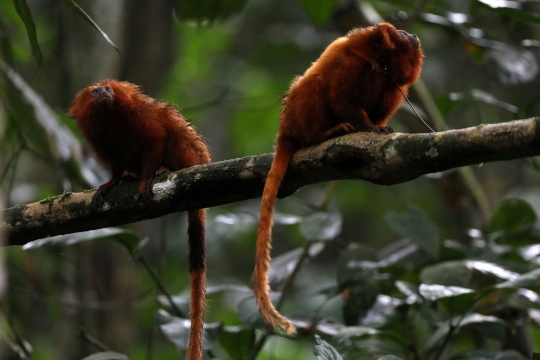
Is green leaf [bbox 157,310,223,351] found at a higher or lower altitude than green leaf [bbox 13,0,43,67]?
Result: lower

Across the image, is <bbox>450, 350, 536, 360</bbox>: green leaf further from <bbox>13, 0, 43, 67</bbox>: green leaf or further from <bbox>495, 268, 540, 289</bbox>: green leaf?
<bbox>13, 0, 43, 67</bbox>: green leaf

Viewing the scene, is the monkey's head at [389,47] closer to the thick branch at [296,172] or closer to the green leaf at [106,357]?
the thick branch at [296,172]

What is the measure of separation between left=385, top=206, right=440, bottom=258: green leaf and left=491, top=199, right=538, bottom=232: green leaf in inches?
28.4

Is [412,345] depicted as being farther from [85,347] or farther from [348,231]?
[348,231]

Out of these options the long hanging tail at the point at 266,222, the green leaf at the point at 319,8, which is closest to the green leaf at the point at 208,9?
the green leaf at the point at 319,8

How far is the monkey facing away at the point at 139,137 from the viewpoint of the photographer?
3.18m

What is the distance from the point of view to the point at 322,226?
342 centimetres

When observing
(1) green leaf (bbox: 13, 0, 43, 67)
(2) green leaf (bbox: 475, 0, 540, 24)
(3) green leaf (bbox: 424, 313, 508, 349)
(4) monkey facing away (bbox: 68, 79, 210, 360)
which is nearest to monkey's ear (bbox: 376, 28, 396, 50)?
(4) monkey facing away (bbox: 68, 79, 210, 360)

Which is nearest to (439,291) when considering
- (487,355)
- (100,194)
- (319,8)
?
(487,355)

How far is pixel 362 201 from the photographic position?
863cm

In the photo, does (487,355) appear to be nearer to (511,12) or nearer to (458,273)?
(458,273)

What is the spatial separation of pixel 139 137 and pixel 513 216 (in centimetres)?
236

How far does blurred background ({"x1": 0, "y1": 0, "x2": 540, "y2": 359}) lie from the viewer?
3311mm

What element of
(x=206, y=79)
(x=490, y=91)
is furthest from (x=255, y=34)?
(x=490, y=91)
